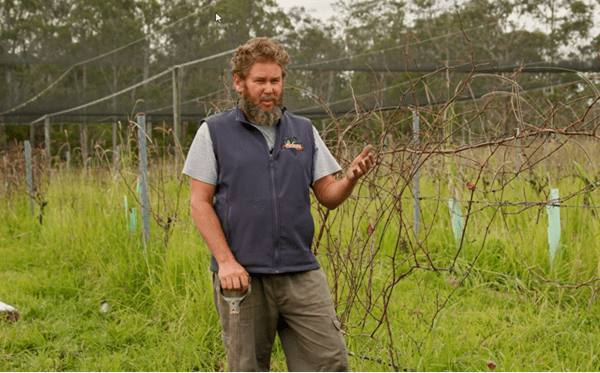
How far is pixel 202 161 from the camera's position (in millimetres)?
1886

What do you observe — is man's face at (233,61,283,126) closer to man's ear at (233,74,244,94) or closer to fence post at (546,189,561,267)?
man's ear at (233,74,244,94)

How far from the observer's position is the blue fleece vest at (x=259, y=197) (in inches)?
73.4

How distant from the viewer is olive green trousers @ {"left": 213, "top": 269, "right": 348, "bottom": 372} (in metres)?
1.88

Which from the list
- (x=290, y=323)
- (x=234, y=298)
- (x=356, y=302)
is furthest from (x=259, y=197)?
(x=356, y=302)

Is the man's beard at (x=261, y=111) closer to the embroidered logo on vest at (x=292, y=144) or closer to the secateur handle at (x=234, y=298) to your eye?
the embroidered logo on vest at (x=292, y=144)

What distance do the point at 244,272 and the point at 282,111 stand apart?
63cm

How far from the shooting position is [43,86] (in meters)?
17.1

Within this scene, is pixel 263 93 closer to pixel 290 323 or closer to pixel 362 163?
pixel 362 163

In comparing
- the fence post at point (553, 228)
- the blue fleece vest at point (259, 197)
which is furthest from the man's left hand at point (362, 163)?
the fence post at point (553, 228)

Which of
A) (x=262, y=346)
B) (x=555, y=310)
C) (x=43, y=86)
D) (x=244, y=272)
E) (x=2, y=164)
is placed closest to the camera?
(x=244, y=272)

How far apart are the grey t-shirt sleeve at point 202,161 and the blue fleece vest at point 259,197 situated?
2cm

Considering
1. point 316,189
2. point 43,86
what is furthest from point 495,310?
point 43,86

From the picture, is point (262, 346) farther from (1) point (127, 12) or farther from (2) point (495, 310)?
(1) point (127, 12)

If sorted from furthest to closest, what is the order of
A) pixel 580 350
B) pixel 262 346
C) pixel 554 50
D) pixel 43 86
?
pixel 554 50, pixel 43 86, pixel 580 350, pixel 262 346
